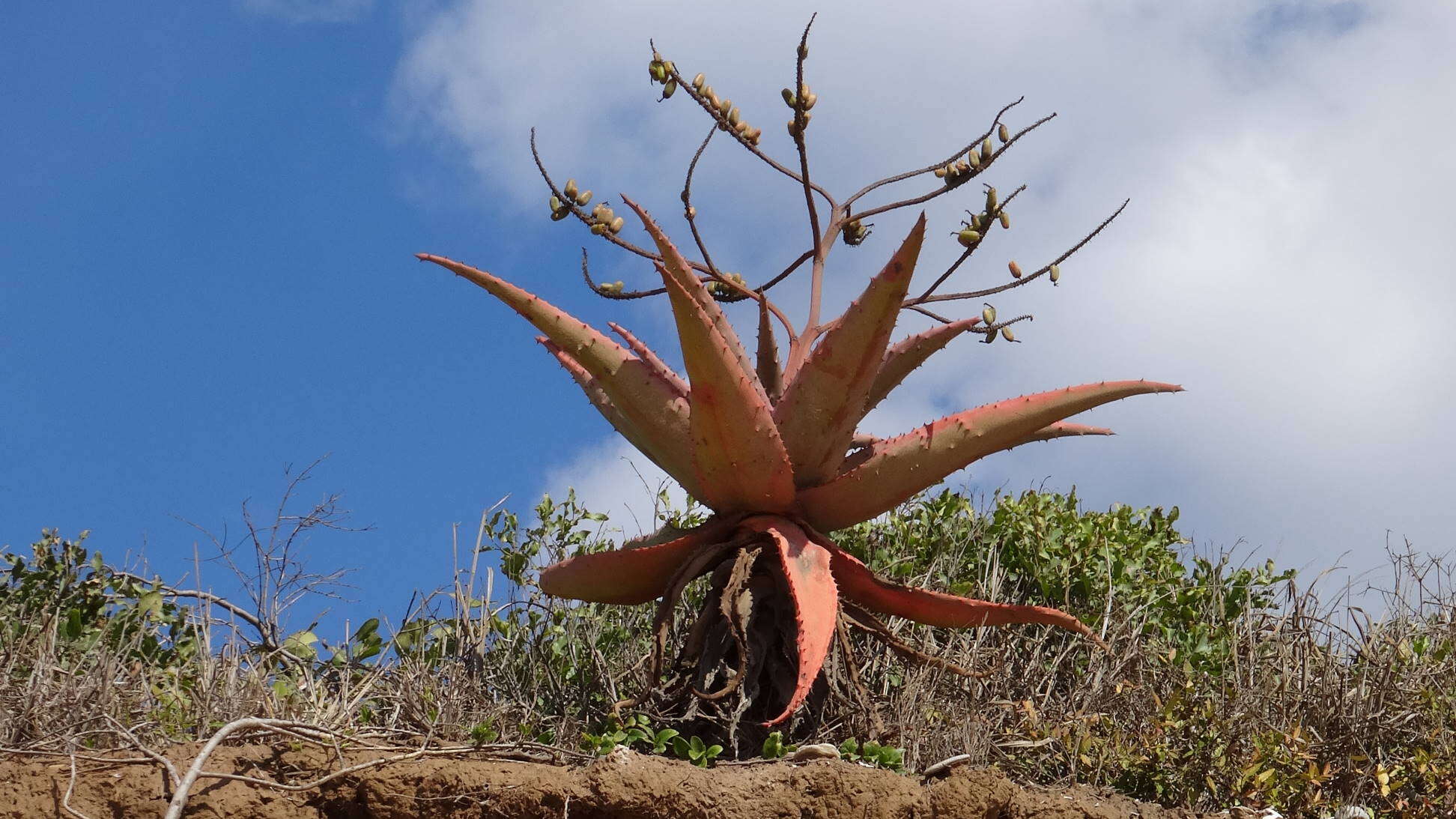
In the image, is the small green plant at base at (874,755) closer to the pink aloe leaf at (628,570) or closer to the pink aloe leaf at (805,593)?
the pink aloe leaf at (805,593)

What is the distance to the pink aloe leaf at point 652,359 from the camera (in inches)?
173

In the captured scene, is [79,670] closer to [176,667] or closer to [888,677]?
[176,667]

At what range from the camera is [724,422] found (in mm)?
3973

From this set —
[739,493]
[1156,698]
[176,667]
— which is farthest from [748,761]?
[176,667]

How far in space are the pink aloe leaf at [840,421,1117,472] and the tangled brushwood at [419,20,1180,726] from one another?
1cm

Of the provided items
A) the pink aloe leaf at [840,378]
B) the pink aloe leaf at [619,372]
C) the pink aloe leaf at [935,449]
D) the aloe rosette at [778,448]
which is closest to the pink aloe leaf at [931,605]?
the aloe rosette at [778,448]

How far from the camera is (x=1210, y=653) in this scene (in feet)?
19.0

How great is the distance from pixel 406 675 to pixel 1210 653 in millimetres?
3352

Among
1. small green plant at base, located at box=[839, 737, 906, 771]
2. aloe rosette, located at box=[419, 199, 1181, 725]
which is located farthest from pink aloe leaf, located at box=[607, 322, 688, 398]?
small green plant at base, located at box=[839, 737, 906, 771]

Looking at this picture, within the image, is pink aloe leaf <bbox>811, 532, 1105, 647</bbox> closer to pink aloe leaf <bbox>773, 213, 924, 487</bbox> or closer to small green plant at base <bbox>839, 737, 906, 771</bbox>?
pink aloe leaf <bbox>773, 213, 924, 487</bbox>

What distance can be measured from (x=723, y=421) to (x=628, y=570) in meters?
0.64

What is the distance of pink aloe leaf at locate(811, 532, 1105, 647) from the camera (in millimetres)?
4301

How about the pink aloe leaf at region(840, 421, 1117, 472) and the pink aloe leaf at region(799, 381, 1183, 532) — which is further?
the pink aloe leaf at region(840, 421, 1117, 472)

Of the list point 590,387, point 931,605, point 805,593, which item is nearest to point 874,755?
point 805,593
